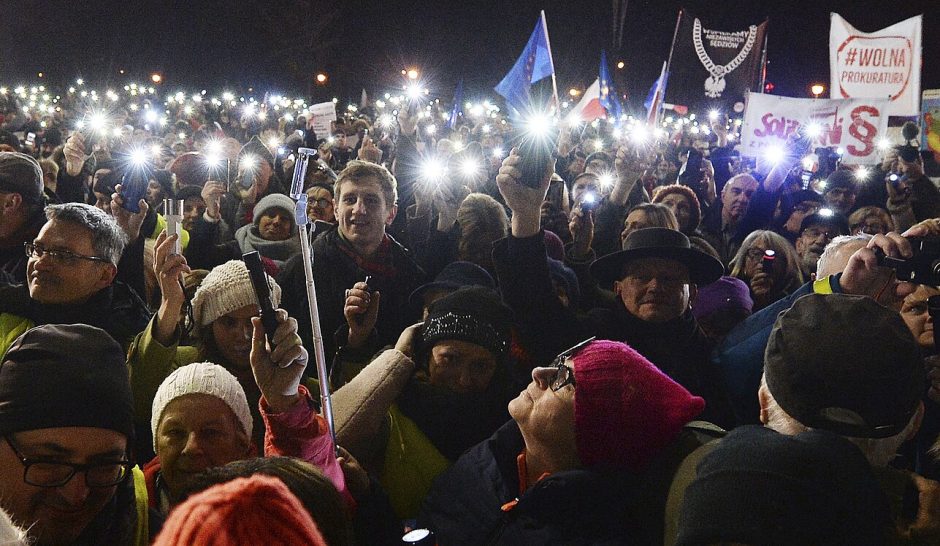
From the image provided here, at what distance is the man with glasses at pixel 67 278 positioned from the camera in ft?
9.45

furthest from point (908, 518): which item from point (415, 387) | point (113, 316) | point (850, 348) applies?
point (113, 316)

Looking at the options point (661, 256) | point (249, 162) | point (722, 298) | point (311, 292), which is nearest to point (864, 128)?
point (722, 298)

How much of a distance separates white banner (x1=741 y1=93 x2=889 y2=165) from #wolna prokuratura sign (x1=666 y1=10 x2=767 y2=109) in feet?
10.6

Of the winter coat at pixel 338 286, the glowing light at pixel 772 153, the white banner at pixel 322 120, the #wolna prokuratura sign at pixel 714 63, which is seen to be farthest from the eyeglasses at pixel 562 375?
the #wolna prokuratura sign at pixel 714 63

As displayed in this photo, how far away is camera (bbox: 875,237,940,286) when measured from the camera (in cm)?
234

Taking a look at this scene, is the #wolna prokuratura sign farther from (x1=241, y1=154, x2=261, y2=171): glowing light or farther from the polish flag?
(x1=241, y1=154, x2=261, y2=171): glowing light

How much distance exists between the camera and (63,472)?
176 centimetres

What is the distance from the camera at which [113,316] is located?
3049 millimetres

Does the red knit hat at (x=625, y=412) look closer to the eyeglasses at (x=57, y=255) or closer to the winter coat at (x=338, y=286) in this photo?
the winter coat at (x=338, y=286)

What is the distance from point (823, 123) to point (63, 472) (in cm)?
932

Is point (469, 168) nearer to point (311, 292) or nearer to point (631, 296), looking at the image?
point (631, 296)

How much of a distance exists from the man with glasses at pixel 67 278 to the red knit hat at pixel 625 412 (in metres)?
2.04

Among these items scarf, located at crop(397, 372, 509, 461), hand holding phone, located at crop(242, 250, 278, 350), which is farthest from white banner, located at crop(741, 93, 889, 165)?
hand holding phone, located at crop(242, 250, 278, 350)

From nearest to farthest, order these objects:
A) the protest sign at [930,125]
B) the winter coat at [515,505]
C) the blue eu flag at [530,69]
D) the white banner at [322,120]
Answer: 1. the winter coat at [515,505]
2. the blue eu flag at [530,69]
3. the white banner at [322,120]
4. the protest sign at [930,125]
